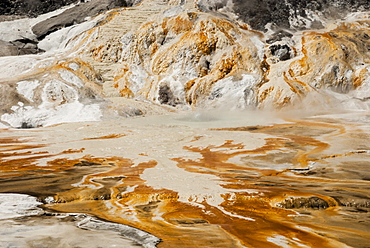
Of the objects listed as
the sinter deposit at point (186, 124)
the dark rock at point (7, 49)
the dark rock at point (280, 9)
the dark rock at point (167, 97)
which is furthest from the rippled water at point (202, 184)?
the dark rock at point (7, 49)

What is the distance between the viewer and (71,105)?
63.1ft

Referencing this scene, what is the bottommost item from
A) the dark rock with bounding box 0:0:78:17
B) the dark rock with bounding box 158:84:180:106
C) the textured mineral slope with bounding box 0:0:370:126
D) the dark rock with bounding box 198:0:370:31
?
the dark rock with bounding box 158:84:180:106

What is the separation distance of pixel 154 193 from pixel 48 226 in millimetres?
1909

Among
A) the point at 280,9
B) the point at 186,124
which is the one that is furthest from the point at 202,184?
the point at 280,9

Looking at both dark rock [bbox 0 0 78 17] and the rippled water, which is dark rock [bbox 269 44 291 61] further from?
dark rock [bbox 0 0 78 17]

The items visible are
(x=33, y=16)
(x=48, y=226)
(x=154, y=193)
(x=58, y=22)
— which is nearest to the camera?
(x=48, y=226)

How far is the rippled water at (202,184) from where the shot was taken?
13.2ft

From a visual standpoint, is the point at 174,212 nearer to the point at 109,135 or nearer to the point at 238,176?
the point at 238,176

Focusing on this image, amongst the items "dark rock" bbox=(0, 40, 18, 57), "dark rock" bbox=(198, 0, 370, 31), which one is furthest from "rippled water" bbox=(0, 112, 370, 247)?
"dark rock" bbox=(0, 40, 18, 57)

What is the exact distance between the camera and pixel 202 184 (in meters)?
6.21

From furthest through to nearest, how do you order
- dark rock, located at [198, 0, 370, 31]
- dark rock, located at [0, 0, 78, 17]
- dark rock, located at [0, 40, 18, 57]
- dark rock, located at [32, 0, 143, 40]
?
dark rock, located at [0, 0, 78, 17], dark rock, located at [32, 0, 143, 40], dark rock, located at [0, 40, 18, 57], dark rock, located at [198, 0, 370, 31]

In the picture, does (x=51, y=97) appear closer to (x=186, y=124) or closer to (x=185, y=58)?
(x=186, y=124)

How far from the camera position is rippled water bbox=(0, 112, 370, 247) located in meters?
4.02

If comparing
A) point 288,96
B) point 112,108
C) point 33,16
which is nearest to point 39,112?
point 112,108
